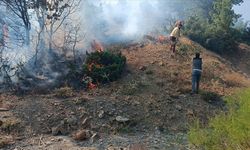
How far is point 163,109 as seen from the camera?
13.0 m

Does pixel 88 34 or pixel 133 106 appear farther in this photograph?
pixel 88 34

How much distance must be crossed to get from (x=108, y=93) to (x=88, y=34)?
652cm

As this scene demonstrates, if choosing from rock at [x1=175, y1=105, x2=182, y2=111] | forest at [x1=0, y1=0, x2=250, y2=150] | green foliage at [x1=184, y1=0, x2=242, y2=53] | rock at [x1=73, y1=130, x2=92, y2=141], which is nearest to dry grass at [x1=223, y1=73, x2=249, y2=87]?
forest at [x1=0, y1=0, x2=250, y2=150]

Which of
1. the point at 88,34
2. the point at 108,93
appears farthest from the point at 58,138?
the point at 88,34

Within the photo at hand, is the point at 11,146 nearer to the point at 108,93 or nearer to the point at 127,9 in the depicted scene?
the point at 108,93

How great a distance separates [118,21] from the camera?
74.6 feet

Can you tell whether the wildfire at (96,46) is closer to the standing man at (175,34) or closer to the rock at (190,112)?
the standing man at (175,34)

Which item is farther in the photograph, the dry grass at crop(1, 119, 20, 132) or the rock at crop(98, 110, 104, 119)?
the rock at crop(98, 110, 104, 119)

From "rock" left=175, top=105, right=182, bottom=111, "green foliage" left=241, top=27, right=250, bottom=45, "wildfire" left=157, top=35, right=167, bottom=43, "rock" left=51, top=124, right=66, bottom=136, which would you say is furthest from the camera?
"green foliage" left=241, top=27, right=250, bottom=45

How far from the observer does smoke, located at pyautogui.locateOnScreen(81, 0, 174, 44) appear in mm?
20344

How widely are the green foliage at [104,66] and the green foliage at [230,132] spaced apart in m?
6.89

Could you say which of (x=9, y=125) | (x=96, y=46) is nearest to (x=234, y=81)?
(x=96, y=46)

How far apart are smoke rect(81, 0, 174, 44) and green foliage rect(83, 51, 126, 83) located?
12.6 feet

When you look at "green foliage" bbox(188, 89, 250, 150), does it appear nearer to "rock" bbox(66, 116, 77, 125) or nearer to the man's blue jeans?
"rock" bbox(66, 116, 77, 125)
